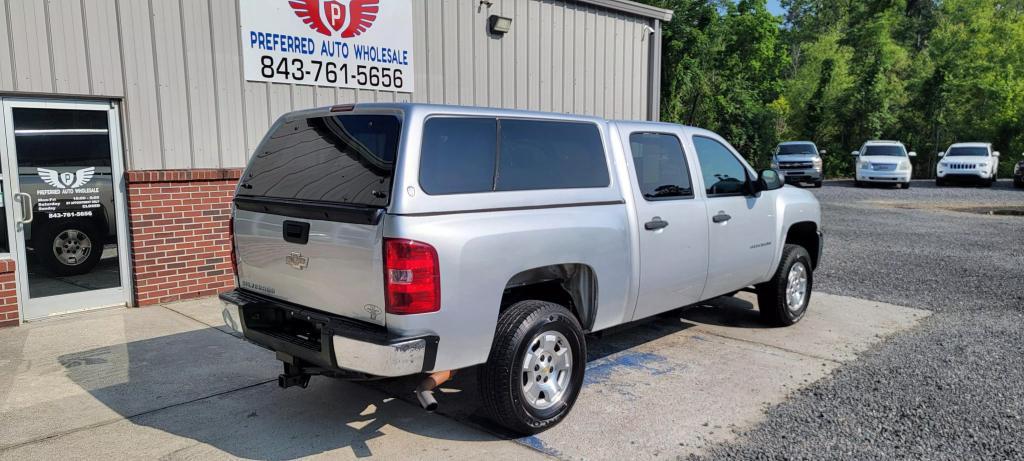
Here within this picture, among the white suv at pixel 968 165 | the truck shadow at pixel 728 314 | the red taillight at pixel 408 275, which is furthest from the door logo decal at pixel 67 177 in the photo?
the white suv at pixel 968 165

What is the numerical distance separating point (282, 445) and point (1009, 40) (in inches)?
1876

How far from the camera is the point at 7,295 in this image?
6.49 metres

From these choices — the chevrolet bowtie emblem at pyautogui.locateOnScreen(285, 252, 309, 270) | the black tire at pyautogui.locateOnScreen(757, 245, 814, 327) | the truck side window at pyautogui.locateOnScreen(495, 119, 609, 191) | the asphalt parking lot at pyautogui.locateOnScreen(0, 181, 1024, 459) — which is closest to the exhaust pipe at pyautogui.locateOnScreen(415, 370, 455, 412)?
the asphalt parking lot at pyautogui.locateOnScreen(0, 181, 1024, 459)

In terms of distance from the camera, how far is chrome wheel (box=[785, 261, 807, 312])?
21.3ft

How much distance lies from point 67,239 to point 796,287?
23.4ft

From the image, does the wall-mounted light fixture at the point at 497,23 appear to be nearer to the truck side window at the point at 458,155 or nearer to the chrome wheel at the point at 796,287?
the chrome wheel at the point at 796,287

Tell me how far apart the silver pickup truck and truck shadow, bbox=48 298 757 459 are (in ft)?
1.23

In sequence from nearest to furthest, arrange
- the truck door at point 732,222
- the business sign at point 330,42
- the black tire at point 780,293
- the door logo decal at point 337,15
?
Result: the truck door at point 732,222, the black tire at point 780,293, the business sign at point 330,42, the door logo decal at point 337,15

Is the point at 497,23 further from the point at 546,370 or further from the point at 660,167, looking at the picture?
the point at 546,370

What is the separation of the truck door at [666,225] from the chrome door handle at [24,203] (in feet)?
18.5

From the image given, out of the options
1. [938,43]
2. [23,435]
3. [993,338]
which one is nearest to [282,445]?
[23,435]

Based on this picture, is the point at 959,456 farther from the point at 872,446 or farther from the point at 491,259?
the point at 491,259

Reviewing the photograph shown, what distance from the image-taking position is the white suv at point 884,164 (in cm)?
2494

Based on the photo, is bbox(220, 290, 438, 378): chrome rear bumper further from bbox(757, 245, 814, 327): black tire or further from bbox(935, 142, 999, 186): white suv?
bbox(935, 142, 999, 186): white suv
